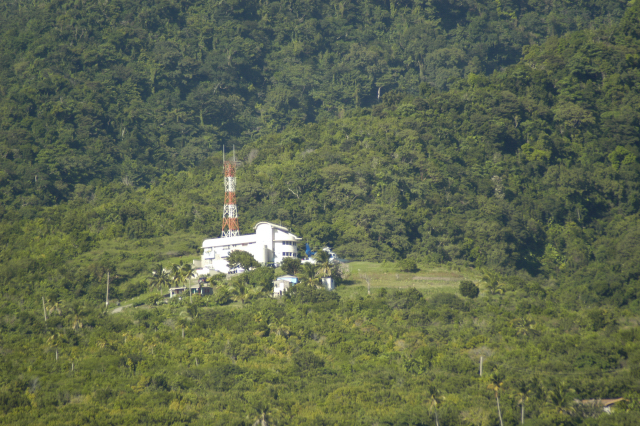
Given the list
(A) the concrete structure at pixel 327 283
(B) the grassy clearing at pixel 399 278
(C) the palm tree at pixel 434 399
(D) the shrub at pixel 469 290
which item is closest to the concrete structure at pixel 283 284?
(A) the concrete structure at pixel 327 283

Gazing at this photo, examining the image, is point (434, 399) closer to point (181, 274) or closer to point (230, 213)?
point (181, 274)

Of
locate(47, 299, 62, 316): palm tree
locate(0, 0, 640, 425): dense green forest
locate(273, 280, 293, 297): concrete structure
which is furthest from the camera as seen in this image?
locate(273, 280, 293, 297): concrete structure

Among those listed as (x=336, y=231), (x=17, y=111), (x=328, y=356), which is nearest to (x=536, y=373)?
(x=328, y=356)

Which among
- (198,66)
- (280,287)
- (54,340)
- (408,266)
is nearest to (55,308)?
(54,340)

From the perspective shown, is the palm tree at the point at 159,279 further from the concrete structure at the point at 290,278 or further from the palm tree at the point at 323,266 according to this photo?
the palm tree at the point at 323,266

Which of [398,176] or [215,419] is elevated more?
[398,176]

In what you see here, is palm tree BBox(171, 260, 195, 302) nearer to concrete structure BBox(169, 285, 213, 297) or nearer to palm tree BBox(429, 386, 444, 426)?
concrete structure BBox(169, 285, 213, 297)

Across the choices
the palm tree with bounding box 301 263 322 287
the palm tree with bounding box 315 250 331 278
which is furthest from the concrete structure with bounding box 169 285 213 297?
the palm tree with bounding box 315 250 331 278

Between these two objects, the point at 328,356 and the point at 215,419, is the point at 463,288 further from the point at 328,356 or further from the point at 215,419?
the point at 215,419
